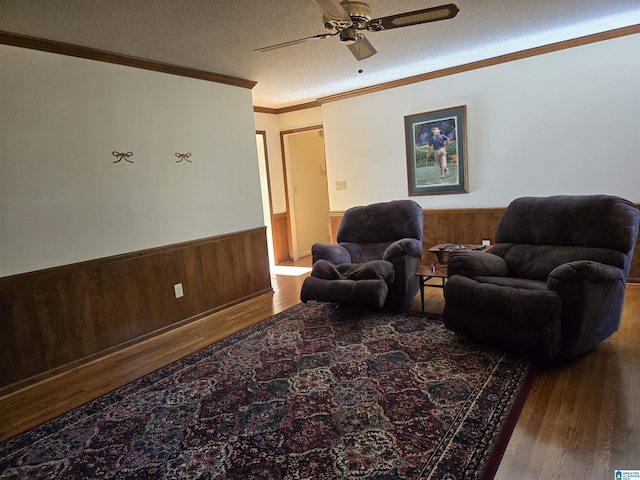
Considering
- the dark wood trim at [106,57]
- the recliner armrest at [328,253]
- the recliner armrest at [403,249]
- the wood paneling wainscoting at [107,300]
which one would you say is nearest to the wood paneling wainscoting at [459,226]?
the recliner armrest at [403,249]

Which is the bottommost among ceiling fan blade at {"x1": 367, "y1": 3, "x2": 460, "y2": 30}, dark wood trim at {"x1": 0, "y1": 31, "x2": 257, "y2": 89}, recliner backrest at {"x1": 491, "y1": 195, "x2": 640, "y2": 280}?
recliner backrest at {"x1": 491, "y1": 195, "x2": 640, "y2": 280}

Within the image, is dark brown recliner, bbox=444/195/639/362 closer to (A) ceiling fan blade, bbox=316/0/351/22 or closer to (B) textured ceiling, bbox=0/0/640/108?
(B) textured ceiling, bbox=0/0/640/108

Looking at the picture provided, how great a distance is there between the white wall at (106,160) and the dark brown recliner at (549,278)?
2414mm

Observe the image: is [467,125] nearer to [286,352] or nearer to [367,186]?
[367,186]

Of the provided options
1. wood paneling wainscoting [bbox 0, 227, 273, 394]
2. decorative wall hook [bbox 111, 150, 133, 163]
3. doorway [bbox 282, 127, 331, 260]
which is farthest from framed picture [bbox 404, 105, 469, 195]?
decorative wall hook [bbox 111, 150, 133, 163]

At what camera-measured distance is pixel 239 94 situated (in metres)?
4.29

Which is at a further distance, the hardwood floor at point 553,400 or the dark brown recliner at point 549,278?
the dark brown recliner at point 549,278

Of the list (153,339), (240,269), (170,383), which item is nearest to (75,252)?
(153,339)

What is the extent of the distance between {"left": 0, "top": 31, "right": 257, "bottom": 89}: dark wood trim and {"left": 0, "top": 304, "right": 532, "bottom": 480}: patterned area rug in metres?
2.35

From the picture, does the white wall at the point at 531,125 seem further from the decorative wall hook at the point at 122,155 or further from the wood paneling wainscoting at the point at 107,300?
the decorative wall hook at the point at 122,155

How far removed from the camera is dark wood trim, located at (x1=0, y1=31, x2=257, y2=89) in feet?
8.87

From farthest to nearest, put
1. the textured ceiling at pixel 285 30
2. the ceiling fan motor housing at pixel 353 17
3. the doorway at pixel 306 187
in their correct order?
the doorway at pixel 306 187
the textured ceiling at pixel 285 30
the ceiling fan motor housing at pixel 353 17

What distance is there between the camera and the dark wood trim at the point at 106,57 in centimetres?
271

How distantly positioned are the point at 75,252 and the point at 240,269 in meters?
1.64
